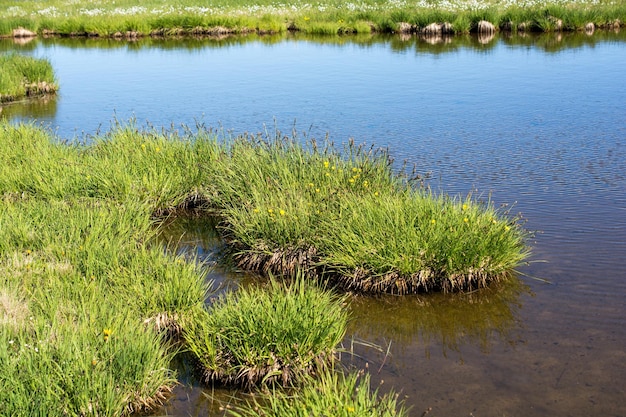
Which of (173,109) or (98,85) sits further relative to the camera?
(98,85)

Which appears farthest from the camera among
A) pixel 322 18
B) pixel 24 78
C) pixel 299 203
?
pixel 322 18

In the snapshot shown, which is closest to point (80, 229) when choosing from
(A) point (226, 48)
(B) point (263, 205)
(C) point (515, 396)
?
(B) point (263, 205)

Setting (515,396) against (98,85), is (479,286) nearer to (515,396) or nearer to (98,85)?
(515,396)

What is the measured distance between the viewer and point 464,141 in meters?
14.0

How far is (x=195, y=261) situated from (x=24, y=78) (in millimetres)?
14786

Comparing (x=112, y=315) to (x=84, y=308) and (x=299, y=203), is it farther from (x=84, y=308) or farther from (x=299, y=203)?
(x=299, y=203)

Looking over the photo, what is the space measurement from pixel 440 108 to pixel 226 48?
50.8 ft

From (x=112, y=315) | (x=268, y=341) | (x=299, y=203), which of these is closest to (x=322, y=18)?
(x=299, y=203)

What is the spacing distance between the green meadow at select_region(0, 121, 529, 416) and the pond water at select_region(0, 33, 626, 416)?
0.34 metres

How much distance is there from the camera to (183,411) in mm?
5887

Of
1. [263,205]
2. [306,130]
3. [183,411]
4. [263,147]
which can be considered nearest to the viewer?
[183,411]

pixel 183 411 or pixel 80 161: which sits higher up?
pixel 80 161

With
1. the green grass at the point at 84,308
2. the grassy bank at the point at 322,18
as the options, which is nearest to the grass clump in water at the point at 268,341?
the green grass at the point at 84,308

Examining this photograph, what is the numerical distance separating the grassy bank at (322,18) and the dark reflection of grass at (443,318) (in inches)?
990
